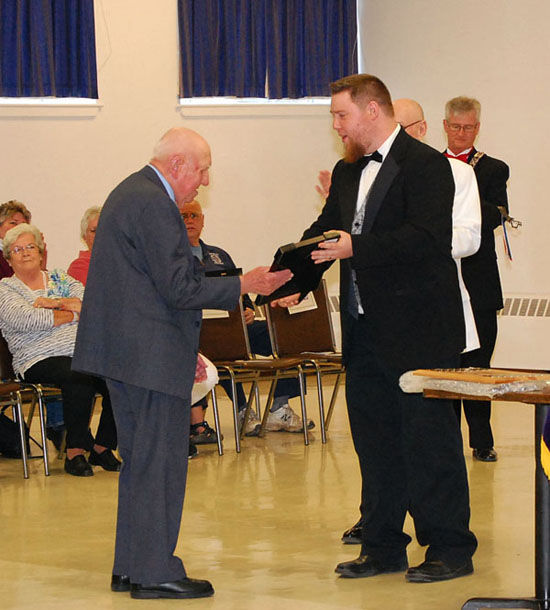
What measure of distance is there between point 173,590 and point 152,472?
397 mm

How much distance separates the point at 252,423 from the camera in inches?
273

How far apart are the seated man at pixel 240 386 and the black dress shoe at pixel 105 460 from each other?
28.0 inches

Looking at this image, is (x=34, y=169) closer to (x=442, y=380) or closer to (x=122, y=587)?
(x=122, y=587)

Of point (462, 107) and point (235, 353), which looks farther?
point (235, 353)

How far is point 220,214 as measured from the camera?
30.5ft

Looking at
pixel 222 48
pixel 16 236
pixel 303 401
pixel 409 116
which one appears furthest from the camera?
pixel 222 48

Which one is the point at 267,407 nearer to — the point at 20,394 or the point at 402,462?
the point at 20,394

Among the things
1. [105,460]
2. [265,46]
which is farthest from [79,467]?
[265,46]

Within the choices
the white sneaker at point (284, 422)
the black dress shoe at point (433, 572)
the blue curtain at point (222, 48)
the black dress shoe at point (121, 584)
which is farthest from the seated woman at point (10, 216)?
the black dress shoe at point (433, 572)

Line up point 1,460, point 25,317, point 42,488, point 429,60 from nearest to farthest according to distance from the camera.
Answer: point 42,488
point 25,317
point 1,460
point 429,60

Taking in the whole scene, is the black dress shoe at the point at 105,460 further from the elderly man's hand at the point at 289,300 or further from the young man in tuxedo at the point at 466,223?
the young man in tuxedo at the point at 466,223

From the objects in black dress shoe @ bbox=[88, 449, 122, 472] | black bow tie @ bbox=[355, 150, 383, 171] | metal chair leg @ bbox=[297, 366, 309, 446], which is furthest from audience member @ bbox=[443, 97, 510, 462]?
black dress shoe @ bbox=[88, 449, 122, 472]

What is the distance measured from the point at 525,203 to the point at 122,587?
605 cm

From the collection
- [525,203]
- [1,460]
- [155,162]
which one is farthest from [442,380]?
[525,203]
